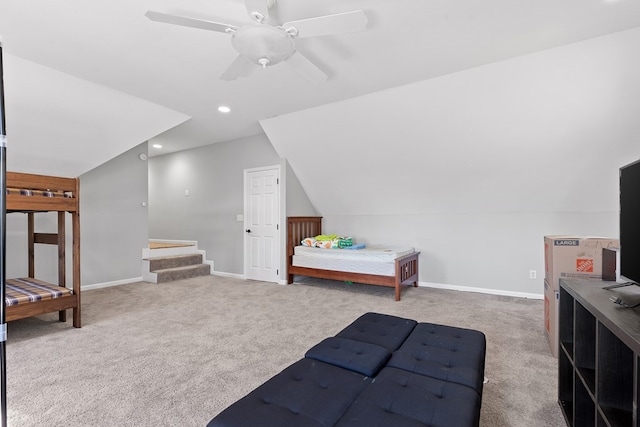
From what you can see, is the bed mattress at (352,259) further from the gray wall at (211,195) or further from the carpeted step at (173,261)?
the carpeted step at (173,261)

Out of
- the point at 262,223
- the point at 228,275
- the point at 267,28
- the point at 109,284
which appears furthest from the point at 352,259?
the point at 109,284

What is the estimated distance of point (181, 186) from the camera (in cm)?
635

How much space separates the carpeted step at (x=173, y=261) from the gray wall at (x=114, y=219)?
0.27 meters

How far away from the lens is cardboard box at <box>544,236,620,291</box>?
2.22m

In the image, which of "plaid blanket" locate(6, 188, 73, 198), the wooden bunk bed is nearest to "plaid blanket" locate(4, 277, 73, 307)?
the wooden bunk bed

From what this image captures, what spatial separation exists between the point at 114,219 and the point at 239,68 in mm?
3836

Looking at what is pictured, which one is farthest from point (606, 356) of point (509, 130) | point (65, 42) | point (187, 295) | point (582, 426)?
point (187, 295)

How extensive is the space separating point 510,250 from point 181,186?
5979mm

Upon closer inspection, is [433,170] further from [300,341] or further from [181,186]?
[181,186]

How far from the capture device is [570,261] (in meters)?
2.31

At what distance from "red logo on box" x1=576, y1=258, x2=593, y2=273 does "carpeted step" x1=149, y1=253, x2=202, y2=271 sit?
547 cm

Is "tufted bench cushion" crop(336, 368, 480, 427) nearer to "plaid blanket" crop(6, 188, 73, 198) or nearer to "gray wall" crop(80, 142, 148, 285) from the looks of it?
"plaid blanket" crop(6, 188, 73, 198)

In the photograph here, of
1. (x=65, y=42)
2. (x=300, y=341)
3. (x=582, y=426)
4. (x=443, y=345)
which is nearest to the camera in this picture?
(x=582, y=426)

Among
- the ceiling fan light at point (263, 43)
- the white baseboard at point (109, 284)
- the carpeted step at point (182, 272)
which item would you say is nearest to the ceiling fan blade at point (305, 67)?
the ceiling fan light at point (263, 43)
